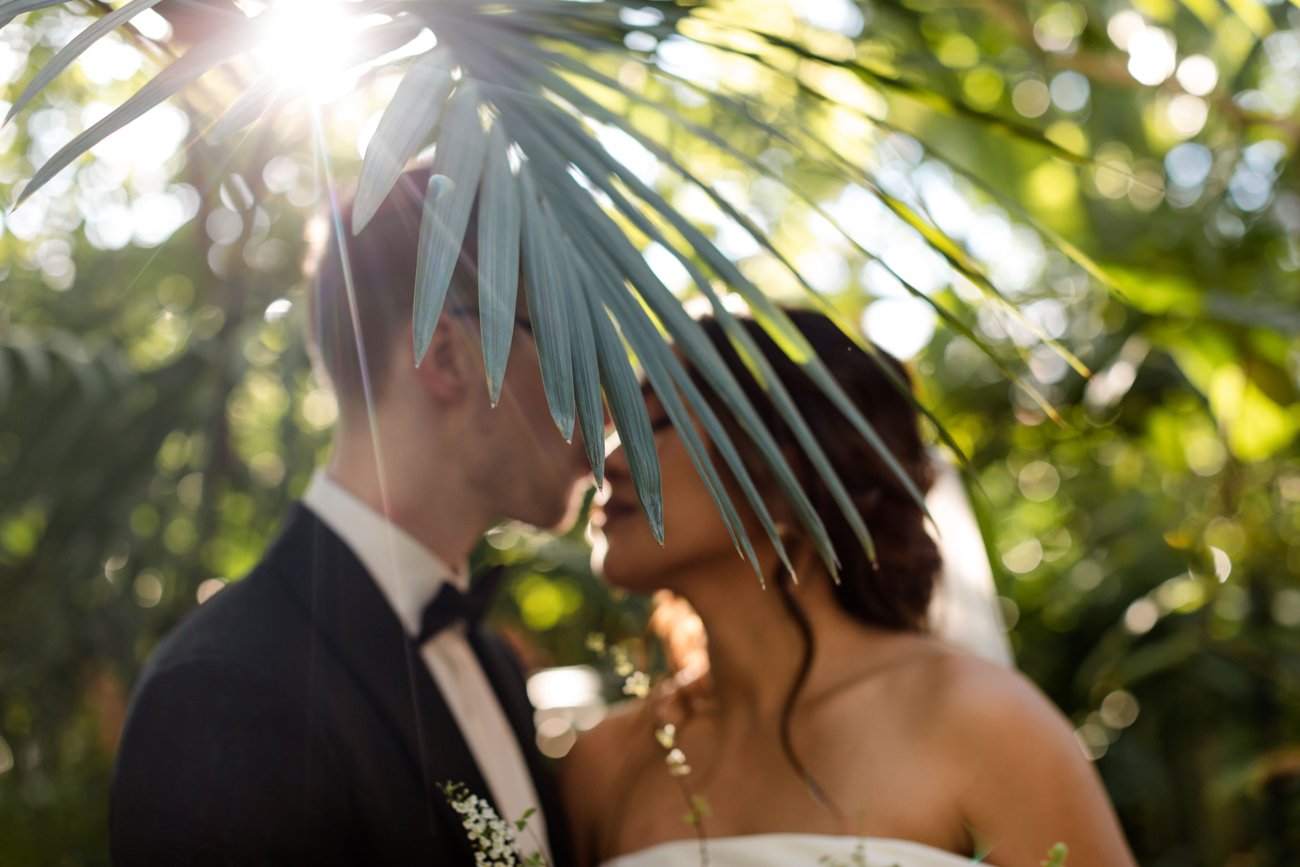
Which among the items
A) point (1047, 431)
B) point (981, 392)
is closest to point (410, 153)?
point (981, 392)

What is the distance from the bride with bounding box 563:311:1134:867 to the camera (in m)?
1.54

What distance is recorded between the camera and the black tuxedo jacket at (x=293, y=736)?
132cm

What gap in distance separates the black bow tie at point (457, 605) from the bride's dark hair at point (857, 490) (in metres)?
0.45

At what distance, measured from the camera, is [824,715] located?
5.74 ft

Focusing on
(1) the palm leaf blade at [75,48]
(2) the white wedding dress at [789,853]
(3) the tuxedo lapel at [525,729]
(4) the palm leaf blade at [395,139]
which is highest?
(1) the palm leaf blade at [75,48]

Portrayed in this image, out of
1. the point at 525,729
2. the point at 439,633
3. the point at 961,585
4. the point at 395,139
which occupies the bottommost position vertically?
the point at 961,585

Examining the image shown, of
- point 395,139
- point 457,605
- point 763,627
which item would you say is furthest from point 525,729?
point 395,139

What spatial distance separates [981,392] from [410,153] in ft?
8.42

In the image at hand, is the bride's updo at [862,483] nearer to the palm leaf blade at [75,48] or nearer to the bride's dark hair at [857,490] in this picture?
the bride's dark hair at [857,490]

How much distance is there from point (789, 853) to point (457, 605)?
58 cm

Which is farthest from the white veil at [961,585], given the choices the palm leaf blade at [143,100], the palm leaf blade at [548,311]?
the palm leaf blade at [143,100]

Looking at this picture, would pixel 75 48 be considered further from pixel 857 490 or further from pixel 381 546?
pixel 857 490

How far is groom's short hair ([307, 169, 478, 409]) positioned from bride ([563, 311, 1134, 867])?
1.30 feet

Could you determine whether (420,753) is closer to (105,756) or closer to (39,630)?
(39,630)
